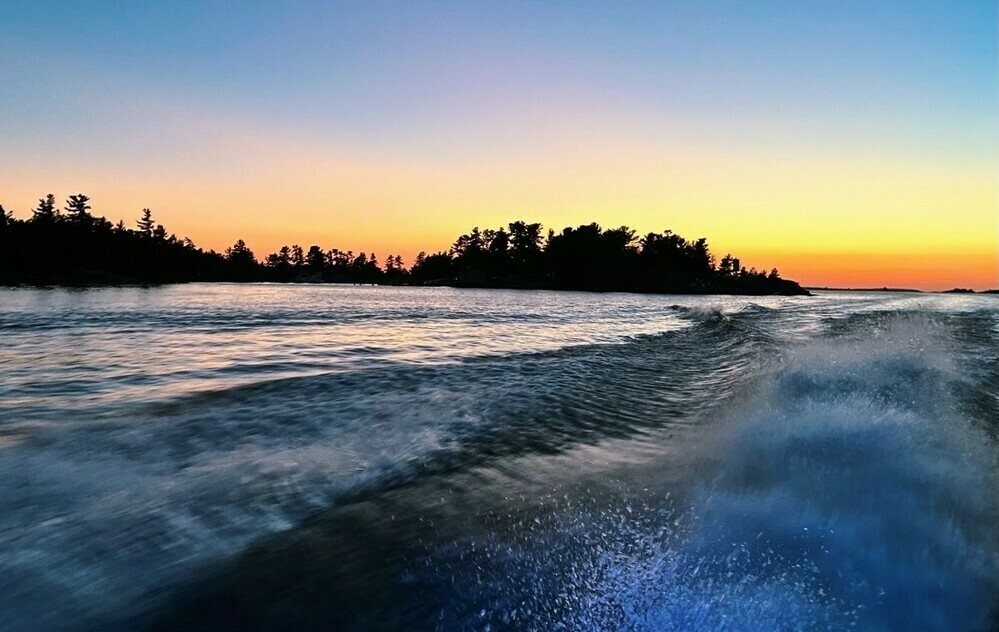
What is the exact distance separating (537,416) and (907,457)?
3.54m

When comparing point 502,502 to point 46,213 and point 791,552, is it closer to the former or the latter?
point 791,552

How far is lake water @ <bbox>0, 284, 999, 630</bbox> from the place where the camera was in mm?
2557

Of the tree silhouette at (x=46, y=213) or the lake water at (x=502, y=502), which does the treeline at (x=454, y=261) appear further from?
the lake water at (x=502, y=502)

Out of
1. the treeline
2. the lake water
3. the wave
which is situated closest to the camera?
the wave

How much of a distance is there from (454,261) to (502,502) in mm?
146123

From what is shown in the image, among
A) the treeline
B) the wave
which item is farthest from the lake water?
the treeline

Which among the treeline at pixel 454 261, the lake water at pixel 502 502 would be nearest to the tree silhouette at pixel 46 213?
the treeline at pixel 454 261

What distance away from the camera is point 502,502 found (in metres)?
3.77

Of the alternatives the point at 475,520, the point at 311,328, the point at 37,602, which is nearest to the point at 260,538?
the point at 37,602

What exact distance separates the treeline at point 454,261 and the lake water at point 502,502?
3260 inches

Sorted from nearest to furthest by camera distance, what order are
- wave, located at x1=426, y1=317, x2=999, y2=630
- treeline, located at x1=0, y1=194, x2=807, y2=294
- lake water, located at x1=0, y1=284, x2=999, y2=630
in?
wave, located at x1=426, y1=317, x2=999, y2=630 < lake water, located at x1=0, y1=284, x2=999, y2=630 < treeline, located at x1=0, y1=194, x2=807, y2=294

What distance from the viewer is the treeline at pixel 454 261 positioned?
251 ft

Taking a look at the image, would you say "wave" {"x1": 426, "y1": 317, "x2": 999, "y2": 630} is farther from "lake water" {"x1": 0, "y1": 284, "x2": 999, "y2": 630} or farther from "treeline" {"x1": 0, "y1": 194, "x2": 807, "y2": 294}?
"treeline" {"x1": 0, "y1": 194, "x2": 807, "y2": 294}

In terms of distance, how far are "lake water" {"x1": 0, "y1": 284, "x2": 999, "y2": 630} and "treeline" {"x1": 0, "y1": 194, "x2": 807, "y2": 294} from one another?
8280 cm
